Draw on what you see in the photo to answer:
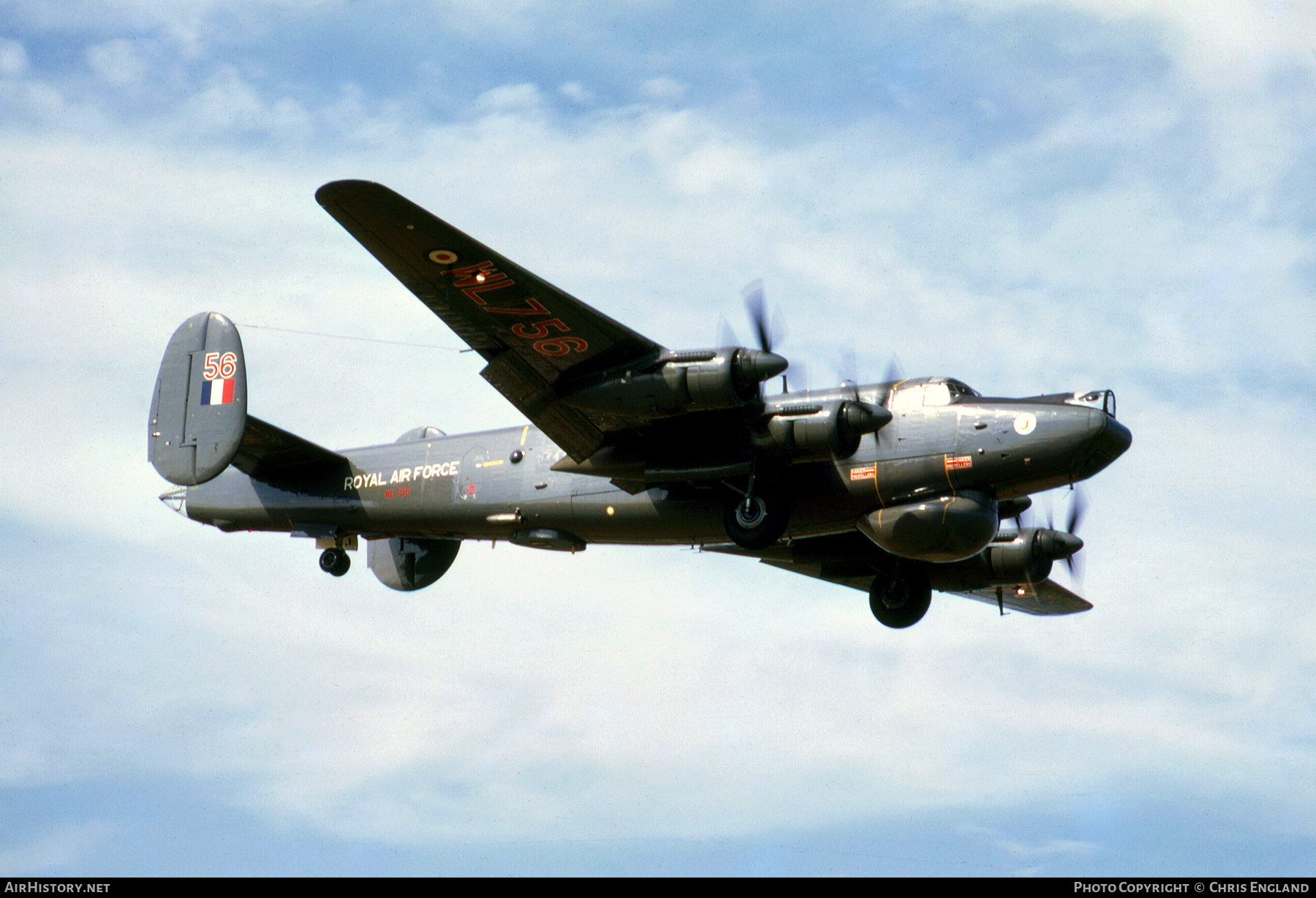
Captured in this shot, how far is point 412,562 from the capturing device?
2488 cm

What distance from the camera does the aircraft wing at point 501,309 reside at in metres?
17.3

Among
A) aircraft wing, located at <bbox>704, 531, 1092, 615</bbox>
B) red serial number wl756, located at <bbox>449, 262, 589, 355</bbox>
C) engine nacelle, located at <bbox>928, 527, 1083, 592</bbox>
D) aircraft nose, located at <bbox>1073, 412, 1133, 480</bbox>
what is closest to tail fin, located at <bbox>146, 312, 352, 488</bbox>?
red serial number wl756, located at <bbox>449, 262, 589, 355</bbox>

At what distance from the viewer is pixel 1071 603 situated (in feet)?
87.6

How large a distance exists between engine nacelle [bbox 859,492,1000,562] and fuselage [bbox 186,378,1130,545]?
0.49ft

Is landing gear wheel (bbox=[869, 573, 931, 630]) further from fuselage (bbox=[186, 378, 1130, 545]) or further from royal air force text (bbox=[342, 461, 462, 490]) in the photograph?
royal air force text (bbox=[342, 461, 462, 490])

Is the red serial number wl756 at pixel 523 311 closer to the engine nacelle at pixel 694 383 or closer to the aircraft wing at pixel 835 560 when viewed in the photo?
the engine nacelle at pixel 694 383

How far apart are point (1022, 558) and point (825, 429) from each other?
6182 mm

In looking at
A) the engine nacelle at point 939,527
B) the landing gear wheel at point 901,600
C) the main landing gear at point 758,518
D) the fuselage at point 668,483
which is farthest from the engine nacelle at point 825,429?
the landing gear wheel at point 901,600

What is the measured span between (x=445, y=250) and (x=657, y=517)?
215 inches

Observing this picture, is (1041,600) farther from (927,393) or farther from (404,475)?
(404,475)

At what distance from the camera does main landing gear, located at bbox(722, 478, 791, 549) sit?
1958cm

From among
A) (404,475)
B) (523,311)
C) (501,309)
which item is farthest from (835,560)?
(501,309)

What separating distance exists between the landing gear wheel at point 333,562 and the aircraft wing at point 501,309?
17.2 feet
